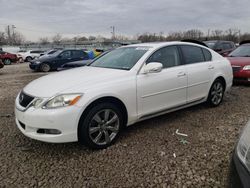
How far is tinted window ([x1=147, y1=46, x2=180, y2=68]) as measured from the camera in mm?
3702

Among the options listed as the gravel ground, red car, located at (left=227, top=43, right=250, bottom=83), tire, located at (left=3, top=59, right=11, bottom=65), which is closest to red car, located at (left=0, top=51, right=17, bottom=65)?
tire, located at (left=3, top=59, right=11, bottom=65)

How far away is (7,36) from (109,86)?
92.2m

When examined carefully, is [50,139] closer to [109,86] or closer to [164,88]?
[109,86]

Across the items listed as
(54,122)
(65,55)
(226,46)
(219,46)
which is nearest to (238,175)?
(54,122)

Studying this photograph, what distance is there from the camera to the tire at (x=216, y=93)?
468cm

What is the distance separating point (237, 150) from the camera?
161cm

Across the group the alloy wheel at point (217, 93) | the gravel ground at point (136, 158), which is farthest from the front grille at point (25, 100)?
the alloy wheel at point (217, 93)

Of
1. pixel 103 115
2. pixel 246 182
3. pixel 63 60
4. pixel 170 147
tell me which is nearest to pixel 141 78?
pixel 103 115

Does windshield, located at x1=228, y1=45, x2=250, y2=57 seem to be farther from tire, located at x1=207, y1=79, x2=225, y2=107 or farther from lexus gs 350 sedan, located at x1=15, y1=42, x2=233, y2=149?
lexus gs 350 sedan, located at x1=15, y1=42, x2=233, y2=149

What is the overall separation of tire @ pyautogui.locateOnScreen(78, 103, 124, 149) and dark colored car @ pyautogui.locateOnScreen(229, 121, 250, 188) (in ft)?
5.91

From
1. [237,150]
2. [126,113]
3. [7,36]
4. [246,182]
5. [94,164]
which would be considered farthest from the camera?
[7,36]

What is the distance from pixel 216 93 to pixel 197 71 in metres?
0.97

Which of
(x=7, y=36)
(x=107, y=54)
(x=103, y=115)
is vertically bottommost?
(x=103, y=115)

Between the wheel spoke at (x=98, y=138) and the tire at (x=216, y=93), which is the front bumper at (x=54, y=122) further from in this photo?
the tire at (x=216, y=93)
